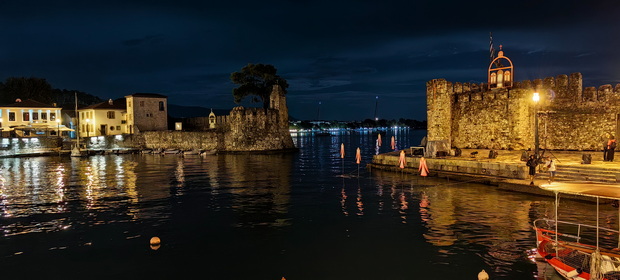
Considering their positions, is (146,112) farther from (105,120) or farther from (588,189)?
(588,189)

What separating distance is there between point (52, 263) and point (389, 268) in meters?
10.0

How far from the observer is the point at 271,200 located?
22438mm

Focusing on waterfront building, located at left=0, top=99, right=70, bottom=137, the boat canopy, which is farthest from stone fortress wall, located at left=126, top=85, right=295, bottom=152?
the boat canopy

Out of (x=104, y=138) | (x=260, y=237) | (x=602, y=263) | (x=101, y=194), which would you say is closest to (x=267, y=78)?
(x=104, y=138)

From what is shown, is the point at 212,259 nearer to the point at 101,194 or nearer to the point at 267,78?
the point at 101,194

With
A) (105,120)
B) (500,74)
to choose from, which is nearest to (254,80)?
(105,120)

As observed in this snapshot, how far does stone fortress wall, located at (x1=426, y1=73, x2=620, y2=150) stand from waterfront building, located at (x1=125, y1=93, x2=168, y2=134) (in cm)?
5056

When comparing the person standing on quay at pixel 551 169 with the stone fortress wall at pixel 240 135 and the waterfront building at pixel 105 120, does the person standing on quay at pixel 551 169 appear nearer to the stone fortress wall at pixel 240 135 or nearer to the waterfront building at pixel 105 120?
the stone fortress wall at pixel 240 135

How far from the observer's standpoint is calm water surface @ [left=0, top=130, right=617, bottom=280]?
12125 millimetres

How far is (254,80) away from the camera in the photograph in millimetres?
68812

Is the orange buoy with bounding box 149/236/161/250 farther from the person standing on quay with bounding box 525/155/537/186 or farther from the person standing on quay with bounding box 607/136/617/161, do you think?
the person standing on quay with bounding box 607/136/617/161

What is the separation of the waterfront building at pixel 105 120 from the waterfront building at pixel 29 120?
13.1 feet

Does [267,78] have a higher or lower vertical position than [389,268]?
higher

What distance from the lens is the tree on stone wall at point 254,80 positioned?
67750mm
